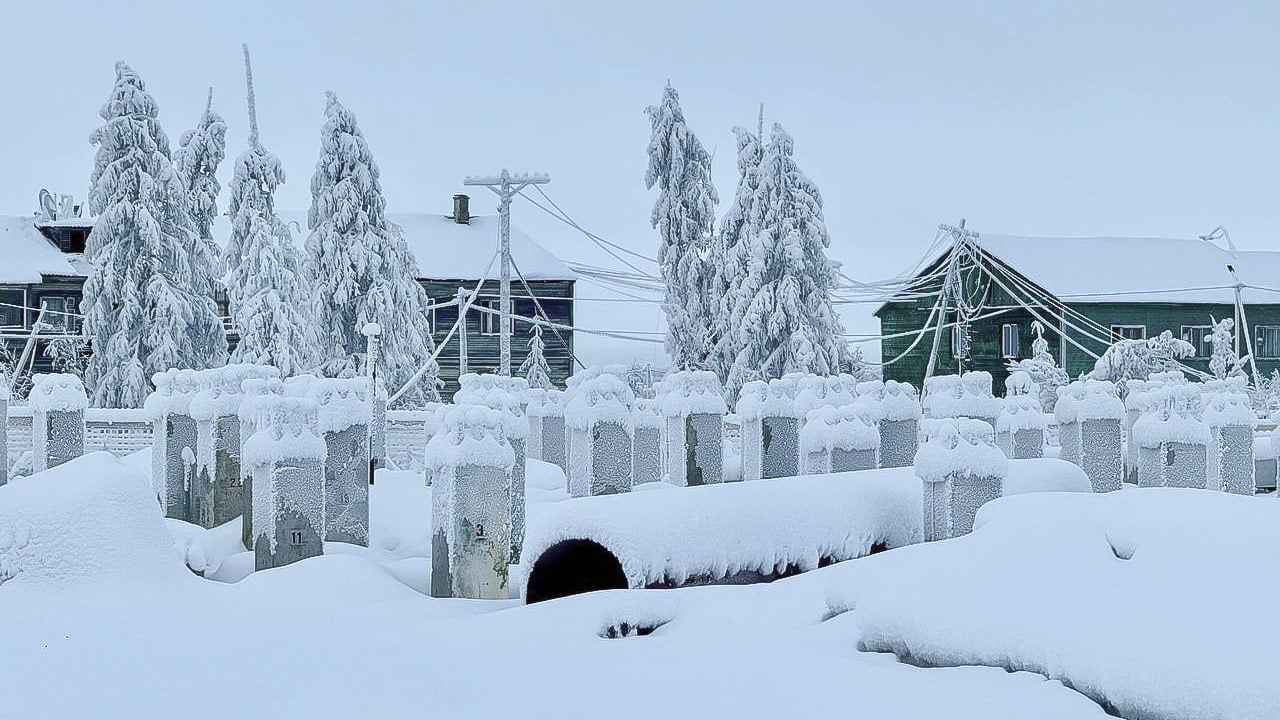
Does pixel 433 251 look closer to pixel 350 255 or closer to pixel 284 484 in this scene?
pixel 350 255

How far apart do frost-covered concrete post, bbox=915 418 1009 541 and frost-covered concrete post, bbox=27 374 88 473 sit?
432 inches

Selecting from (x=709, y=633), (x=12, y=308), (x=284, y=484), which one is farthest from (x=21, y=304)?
(x=709, y=633)

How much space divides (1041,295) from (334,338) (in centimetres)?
2353

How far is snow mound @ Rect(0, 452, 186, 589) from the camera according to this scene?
7.38 metres

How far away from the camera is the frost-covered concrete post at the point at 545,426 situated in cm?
1617

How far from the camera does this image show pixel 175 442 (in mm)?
12852

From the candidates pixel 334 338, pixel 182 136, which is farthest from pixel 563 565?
pixel 182 136

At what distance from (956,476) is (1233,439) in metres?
6.66

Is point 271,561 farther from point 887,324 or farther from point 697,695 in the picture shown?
point 887,324

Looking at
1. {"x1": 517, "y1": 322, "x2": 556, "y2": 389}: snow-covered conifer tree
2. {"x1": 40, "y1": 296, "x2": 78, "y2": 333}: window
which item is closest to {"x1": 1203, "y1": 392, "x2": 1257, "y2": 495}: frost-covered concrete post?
{"x1": 517, "y1": 322, "x2": 556, "y2": 389}: snow-covered conifer tree

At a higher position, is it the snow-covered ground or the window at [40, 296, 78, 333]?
the window at [40, 296, 78, 333]

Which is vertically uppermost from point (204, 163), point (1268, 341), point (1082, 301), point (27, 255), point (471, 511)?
point (204, 163)

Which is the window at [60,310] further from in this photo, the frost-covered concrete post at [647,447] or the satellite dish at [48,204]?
the frost-covered concrete post at [647,447]

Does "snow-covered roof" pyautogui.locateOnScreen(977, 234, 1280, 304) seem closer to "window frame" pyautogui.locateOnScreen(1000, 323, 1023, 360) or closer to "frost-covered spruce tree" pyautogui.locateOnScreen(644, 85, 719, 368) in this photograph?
"window frame" pyautogui.locateOnScreen(1000, 323, 1023, 360)
